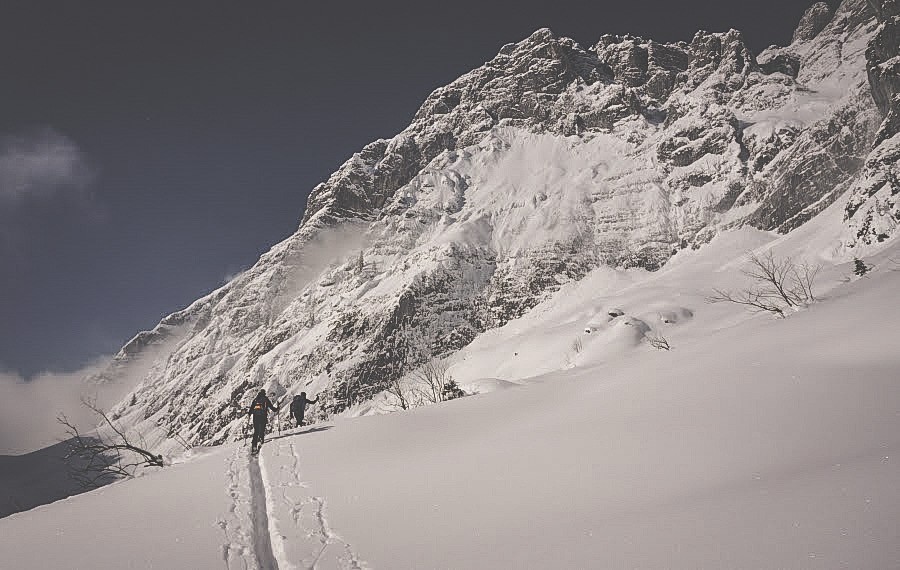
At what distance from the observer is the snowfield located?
3.72m

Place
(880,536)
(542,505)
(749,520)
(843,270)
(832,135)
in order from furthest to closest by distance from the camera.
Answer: (832,135)
(843,270)
(542,505)
(749,520)
(880,536)

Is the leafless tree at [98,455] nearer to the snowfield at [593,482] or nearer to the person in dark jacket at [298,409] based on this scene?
the snowfield at [593,482]

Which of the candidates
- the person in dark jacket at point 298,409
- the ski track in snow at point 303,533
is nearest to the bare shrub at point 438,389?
the person in dark jacket at point 298,409

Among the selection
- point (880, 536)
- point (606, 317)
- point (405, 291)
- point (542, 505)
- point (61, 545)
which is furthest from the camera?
point (405, 291)

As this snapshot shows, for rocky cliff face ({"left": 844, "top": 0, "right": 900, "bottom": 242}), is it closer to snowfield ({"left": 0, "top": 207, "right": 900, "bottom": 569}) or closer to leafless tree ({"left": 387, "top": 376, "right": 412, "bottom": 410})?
leafless tree ({"left": 387, "top": 376, "right": 412, "bottom": 410})

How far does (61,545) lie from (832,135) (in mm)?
155992

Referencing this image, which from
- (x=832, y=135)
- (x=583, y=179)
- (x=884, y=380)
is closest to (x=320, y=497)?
(x=884, y=380)

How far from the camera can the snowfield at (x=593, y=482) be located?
3.72 metres

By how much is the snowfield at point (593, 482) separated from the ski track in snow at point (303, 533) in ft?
0.11

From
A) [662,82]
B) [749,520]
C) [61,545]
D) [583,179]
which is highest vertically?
[662,82]

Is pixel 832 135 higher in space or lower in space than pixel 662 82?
lower

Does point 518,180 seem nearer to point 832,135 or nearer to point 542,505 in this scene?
point 832,135

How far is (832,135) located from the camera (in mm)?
113125

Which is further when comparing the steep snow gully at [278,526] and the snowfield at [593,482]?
the steep snow gully at [278,526]
